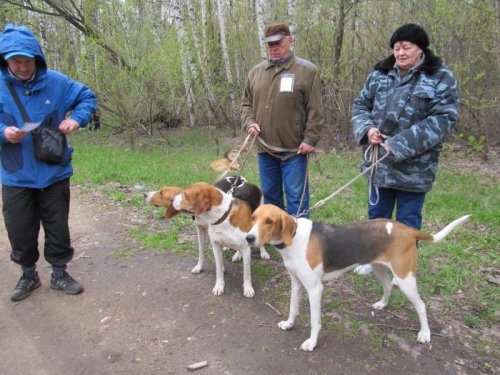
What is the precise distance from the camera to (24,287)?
410 cm

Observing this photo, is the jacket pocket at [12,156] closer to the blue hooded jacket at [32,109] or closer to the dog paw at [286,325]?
the blue hooded jacket at [32,109]

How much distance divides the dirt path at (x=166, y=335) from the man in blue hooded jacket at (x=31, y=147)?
433 millimetres

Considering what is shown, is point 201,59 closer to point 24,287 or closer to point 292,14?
point 292,14

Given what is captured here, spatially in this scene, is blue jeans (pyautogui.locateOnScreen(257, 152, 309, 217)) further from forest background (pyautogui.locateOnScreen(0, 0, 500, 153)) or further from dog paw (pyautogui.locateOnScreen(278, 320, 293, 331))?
forest background (pyautogui.locateOnScreen(0, 0, 500, 153))

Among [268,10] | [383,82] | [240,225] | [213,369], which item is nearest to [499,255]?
[383,82]

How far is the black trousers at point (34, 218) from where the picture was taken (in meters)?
3.70

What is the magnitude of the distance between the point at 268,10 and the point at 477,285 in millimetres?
11606

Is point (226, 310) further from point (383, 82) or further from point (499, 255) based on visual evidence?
point (499, 255)

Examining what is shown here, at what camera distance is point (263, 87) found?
4.28 metres

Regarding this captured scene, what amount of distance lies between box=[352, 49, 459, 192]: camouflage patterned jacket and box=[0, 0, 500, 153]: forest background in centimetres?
510

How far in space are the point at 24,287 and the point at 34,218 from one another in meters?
0.80

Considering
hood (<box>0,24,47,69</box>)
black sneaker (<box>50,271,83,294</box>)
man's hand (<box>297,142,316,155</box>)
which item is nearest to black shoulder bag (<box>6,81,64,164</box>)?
hood (<box>0,24,47,69</box>)

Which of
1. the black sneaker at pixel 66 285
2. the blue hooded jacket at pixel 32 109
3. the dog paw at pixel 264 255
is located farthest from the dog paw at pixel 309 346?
the blue hooded jacket at pixel 32 109

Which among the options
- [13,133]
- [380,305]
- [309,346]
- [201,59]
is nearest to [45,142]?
[13,133]
